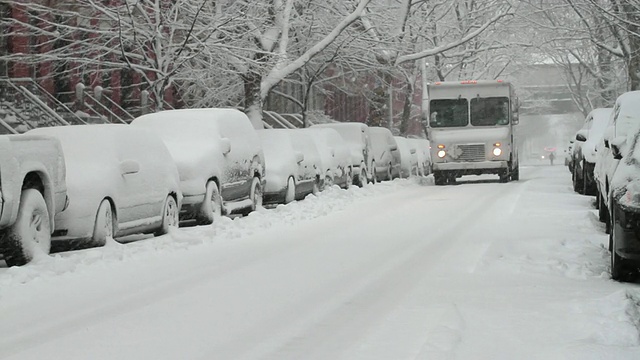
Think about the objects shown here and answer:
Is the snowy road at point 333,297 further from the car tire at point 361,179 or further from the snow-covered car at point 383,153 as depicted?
the snow-covered car at point 383,153

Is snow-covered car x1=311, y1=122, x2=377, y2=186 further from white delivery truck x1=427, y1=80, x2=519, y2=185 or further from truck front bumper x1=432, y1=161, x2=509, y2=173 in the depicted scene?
truck front bumper x1=432, y1=161, x2=509, y2=173

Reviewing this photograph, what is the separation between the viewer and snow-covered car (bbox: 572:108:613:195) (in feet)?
68.2

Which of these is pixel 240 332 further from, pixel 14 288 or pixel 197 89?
pixel 197 89

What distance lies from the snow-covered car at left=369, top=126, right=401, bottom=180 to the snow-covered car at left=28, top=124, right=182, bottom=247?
18611 millimetres

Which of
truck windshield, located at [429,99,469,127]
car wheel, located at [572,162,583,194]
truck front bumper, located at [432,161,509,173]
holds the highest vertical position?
truck windshield, located at [429,99,469,127]

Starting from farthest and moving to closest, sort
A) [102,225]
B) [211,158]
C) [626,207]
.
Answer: [211,158] → [102,225] → [626,207]

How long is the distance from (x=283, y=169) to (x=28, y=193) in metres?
10.6

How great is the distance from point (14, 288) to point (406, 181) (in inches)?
996

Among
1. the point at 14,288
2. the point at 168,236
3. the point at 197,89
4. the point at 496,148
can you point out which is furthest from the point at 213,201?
the point at 197,89

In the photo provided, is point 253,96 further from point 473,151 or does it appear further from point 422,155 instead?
point 422,155

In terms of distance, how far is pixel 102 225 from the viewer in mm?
12594

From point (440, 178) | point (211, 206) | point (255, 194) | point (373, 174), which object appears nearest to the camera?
point (211, 206)

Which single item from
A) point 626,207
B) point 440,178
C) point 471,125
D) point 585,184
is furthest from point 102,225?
point 440,178

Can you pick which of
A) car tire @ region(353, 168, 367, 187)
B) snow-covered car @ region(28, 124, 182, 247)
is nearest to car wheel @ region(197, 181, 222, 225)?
snow-covered car @ region(28, 124, 182, 247)
